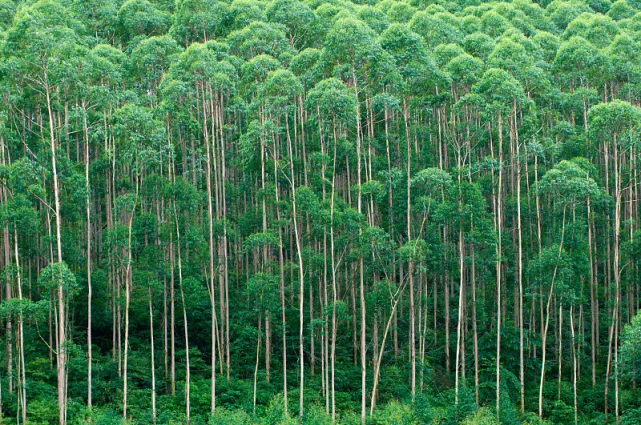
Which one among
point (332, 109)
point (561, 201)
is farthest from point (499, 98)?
point (332, 109)

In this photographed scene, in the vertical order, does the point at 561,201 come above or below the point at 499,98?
below

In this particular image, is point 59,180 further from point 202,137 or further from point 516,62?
point 516,62

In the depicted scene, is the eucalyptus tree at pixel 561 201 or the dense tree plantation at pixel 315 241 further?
the eucalyptus tree at pixel 561 201

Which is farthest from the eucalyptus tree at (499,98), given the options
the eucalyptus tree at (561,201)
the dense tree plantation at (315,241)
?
the eucalyptus tree at (561,201)

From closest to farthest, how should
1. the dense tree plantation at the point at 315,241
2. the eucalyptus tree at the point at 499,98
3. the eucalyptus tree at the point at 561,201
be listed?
the dense tree plantation at the point at 315,241, the eucalyptus tree at the point at 561,201, the eucalyptus tree at the point at 499,98

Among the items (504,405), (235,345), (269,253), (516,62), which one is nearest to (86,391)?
(235,345)

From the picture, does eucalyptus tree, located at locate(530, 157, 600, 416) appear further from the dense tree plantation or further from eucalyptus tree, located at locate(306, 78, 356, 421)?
eucalyptus tree, located at locate(306, 78, 356, 421)

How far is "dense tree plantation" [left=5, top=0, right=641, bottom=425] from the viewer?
94.6 ft

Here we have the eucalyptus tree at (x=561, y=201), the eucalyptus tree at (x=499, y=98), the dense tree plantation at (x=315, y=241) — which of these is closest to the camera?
the dense tree plantation at (x=315, y=241)

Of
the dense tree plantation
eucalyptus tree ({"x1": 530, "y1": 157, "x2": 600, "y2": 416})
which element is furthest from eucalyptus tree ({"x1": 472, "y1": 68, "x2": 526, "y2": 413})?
eucalyptus tree ({"x1": 530, "y1": 157, "x2": 600, "y2": 416})

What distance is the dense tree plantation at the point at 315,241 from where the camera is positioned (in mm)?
28828

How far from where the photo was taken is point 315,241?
119 feet

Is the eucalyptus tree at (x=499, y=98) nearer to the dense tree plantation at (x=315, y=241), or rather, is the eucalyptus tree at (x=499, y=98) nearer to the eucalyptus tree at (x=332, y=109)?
the dense tree plantation at (x=315, y=241)

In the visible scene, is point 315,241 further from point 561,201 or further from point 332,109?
point 561,201
